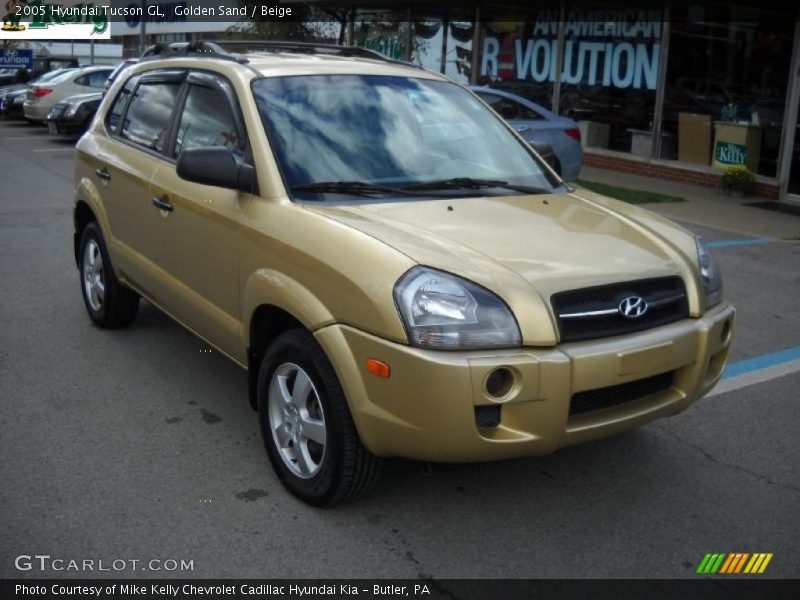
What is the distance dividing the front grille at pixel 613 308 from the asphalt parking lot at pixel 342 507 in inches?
32.6

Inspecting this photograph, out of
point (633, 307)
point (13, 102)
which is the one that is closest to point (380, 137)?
point (633, 307)

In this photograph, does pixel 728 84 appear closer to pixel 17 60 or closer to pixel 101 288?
pixel 101 288

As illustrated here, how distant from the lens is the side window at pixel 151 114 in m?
5.20

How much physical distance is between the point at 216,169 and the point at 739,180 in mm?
11288

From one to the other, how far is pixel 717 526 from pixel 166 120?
3550 millimetres

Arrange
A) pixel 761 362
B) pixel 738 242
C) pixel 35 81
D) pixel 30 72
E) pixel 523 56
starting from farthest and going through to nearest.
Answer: pixel 30 72 → pixel 35 81 → pixel 523 56 → pixel 738 242 → pixel 761 362

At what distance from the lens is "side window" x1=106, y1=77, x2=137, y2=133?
5902 mm

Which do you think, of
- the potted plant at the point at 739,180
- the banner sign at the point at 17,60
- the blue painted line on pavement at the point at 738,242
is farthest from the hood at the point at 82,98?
the blue painted line on pavement at the point at 738,242

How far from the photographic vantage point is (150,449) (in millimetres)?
4359

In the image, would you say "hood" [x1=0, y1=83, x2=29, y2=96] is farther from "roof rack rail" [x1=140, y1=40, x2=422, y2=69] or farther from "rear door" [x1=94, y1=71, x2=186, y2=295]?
"roof rack rail" [x1=140, y1=40, x2=422, y2=69]

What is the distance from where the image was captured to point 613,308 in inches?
138

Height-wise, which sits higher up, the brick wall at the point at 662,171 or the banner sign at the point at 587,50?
the banner sign at the point at 587,50

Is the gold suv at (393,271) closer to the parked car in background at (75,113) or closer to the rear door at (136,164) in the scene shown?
the rear door at (136,164)
